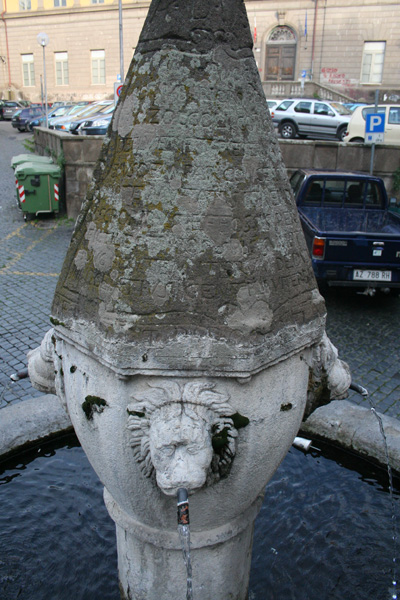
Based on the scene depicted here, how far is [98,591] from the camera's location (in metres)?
2.82

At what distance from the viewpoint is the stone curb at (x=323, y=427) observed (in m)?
3.74

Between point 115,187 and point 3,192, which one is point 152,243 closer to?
point 115,187

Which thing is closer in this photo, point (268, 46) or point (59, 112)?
point (59, 112)

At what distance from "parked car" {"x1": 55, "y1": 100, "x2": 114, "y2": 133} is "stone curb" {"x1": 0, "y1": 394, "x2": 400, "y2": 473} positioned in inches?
743

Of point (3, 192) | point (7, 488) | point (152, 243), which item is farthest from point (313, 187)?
point (3, 192)

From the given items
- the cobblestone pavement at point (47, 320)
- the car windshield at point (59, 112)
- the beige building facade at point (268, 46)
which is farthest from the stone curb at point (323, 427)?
the beige building facade at point (268, 46)

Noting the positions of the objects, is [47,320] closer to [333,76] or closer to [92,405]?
[92,405]

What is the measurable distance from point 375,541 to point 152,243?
93.8 inches

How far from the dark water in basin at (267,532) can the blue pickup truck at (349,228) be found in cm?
383

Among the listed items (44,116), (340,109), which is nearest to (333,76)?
(340,109)

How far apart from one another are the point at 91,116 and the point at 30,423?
2085 centimetres

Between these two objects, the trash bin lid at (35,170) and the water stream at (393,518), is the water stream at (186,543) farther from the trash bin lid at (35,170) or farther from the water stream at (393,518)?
the trash bin lid at (35,170)

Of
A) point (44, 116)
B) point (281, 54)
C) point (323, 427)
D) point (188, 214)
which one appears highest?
point (281, 54)

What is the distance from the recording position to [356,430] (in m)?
3.87
